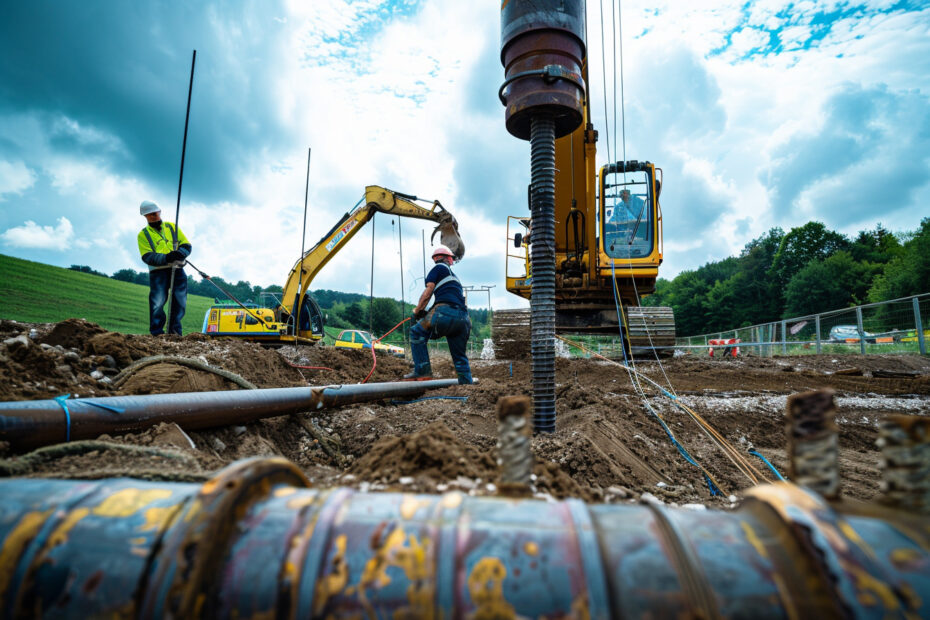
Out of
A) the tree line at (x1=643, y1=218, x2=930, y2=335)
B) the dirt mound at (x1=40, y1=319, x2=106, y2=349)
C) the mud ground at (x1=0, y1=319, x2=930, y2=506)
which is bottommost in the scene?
the mud ground at (x1=0, y1=319, x2=930, y2=506)

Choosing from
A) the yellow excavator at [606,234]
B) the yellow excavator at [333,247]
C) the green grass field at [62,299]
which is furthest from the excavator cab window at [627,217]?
the green grass field at [62,299]

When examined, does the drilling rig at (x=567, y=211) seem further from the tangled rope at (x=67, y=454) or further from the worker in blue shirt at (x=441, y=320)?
the tangled rope at (x=67, y=454)

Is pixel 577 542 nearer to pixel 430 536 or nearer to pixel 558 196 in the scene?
pixel 430 536

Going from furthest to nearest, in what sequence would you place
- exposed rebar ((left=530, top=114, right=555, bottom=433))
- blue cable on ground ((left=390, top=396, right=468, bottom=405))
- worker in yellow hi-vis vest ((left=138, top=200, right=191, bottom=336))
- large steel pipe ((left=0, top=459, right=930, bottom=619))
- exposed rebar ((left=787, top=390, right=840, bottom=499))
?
worker in yellow hi-vis vest ((left=138, top=200, right=191, bottom=336))
blue cable on ground ((left=390, top=396, right=468, bottom=405))
exposed rebar ((left=530, top=114, right=555, bottom=433))
exposed rebar ((left=787, top=390, right=840, bottom=499))
large steel pipe ((left=0, top=459, right=930, bottom=619))

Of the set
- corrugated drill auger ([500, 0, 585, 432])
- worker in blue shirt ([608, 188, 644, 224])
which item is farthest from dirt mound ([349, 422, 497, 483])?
worker in blue shirt ([608, 188, 644, 224])

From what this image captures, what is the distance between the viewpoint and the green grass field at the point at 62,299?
16281mm

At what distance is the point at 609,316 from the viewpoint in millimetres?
9984

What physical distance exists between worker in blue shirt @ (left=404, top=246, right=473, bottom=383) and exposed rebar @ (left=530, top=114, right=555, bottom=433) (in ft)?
9.67

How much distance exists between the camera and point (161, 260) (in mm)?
6270

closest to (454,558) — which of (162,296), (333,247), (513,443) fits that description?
(513,443)

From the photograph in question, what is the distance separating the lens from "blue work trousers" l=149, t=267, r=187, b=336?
6.48 m

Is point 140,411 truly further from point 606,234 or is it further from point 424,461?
point 606,234

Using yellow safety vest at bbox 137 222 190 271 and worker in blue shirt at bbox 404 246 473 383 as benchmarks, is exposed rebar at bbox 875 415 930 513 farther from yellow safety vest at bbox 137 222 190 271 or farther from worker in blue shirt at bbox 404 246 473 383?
yellow safety vest at bbox 137 222 190 271

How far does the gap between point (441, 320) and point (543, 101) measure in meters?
3.45
